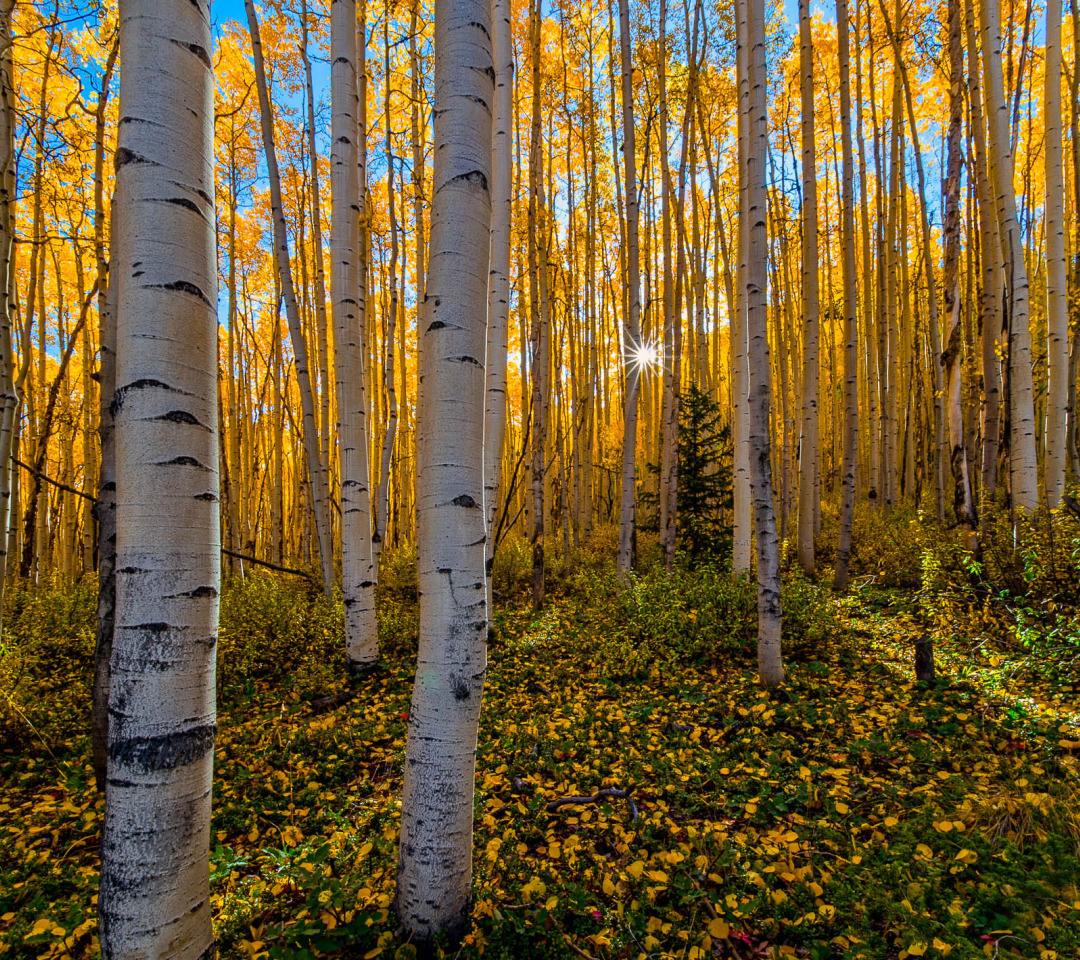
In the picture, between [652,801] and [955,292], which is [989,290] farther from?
[652,801]

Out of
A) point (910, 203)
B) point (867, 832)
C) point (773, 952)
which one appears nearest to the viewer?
point (773, 952)

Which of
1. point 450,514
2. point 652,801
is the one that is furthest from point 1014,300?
point 450,514

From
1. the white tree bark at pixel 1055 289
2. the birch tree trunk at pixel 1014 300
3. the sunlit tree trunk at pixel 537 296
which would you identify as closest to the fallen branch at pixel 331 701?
the sunlit tree trunk at pixel 537 296

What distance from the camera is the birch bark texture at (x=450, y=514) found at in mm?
1491

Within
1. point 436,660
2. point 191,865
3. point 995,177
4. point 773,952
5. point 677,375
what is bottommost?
point 773,952

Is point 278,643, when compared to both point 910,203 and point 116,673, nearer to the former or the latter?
point 116,673

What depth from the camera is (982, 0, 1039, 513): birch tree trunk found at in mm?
4684

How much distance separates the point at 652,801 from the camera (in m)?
2.49

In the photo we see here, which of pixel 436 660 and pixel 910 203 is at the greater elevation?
pixel 910 203

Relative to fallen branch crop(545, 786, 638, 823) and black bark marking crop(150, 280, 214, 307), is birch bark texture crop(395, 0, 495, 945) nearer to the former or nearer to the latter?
black bark marking crop(150, 280, 214, 307)

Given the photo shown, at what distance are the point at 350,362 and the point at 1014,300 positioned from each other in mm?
6221

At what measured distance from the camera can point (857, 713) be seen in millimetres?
3301

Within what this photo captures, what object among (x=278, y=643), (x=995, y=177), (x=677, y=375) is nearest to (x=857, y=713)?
(x=677, y=375)

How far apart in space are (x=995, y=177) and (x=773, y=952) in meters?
6.91
